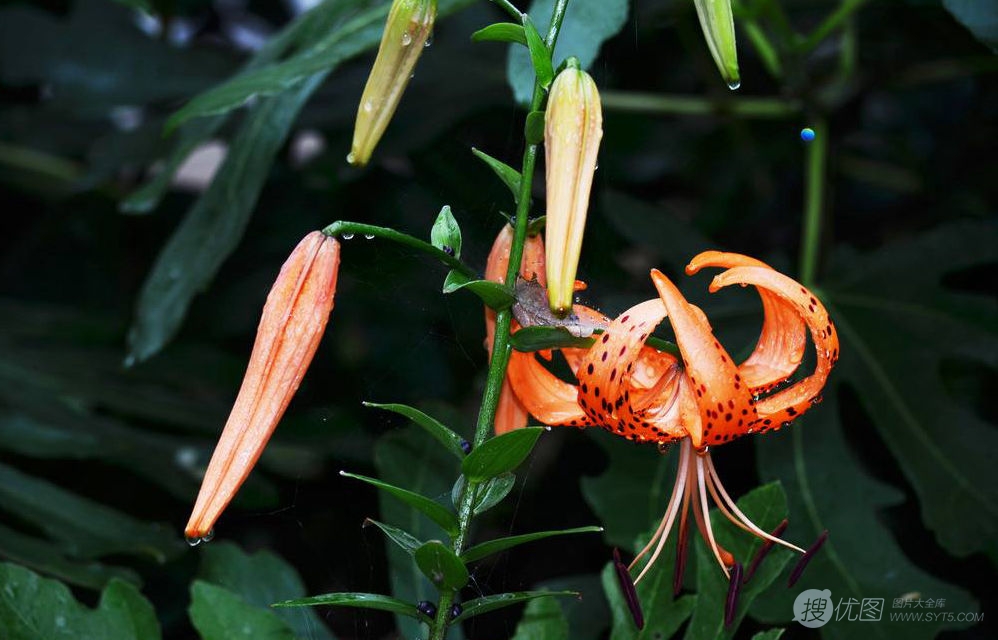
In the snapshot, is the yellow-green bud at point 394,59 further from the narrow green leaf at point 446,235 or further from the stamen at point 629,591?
the stamen at point 629,591

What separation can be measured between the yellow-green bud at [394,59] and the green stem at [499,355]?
84 millimetres

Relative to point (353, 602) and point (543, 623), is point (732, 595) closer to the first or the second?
point (543, 623)

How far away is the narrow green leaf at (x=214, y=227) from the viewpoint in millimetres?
1099

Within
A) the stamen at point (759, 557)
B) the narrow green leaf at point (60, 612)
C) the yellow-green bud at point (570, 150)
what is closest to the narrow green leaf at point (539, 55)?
the yellow-green bud at point (570, 150)

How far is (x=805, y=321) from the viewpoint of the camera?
0.78 m

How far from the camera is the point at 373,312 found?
70.9 inches

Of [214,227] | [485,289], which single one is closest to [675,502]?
[485,289]

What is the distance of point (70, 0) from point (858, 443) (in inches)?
57.9

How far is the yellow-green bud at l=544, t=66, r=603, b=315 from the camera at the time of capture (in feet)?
2.18

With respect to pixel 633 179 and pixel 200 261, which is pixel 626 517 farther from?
pixel 633 179

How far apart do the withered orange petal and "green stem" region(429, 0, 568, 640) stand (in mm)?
101

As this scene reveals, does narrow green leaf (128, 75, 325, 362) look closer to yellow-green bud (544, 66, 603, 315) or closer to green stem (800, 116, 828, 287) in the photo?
yellow-green bud (544, 66, 603, 315)

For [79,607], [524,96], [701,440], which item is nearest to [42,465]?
[79,607]

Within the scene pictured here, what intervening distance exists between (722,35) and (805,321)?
0.20m
